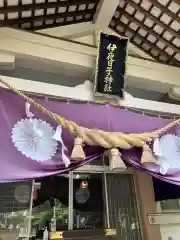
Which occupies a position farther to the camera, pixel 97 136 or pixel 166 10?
pixel 166 10

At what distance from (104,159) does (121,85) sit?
1.23 meters

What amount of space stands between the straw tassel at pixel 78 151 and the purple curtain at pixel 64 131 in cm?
11

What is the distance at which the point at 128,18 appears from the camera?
10.4ft

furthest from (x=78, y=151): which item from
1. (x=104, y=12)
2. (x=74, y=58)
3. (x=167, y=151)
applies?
(x=104, y=12)

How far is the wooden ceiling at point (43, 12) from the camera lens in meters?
2.54

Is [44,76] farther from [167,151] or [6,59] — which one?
[167,151]

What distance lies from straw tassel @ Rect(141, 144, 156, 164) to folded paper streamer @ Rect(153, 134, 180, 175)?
0.11 m

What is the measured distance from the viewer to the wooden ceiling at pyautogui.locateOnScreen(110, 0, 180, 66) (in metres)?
2.87

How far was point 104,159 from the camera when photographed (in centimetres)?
352

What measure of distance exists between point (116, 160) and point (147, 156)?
32 cm

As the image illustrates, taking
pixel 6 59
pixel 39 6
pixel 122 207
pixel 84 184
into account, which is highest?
pixel 39 6

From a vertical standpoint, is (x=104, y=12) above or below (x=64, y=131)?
above

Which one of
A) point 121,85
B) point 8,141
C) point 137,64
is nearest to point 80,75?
point 121,85

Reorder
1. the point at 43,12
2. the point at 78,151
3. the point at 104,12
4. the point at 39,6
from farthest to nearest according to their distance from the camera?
the point at 104,12, the point at 43,12, the point at 39,6, the point at 78,151
